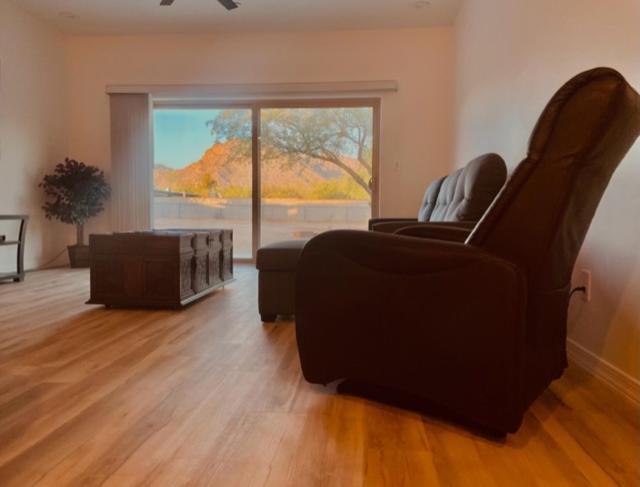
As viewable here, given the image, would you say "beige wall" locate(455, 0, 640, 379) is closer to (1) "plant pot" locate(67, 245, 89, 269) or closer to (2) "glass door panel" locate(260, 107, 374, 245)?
(2) "glass door panel" locate(260, 107, 374, 245)

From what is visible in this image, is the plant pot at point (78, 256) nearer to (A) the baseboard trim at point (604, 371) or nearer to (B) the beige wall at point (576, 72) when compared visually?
(B) the beige wall at point (576, 72)

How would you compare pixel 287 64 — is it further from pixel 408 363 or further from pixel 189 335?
pixel 408 363

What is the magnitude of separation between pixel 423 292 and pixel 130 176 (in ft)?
16.4

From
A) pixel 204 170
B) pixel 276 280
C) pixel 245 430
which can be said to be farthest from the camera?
pixel 204 170

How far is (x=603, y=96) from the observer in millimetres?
1116

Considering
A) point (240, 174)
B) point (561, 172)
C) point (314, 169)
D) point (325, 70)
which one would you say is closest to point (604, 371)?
point (561, 172)

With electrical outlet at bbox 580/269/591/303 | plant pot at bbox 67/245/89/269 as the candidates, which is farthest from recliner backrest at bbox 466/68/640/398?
plant pot at bbox 67/245/89/269

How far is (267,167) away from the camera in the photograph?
564 centimetres

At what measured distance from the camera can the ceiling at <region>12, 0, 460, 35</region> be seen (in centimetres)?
458

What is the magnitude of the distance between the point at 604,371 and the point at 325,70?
4.46 m

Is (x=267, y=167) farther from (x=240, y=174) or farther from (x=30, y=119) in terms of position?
(x=30, y=119)

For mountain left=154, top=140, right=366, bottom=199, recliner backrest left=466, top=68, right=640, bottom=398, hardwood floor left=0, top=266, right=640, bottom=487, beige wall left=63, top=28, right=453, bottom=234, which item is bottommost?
hardwood floor left=0, top=266, right=640, bottom=487

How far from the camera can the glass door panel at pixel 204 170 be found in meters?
5.67

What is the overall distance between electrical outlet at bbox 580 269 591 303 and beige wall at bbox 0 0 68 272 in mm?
5071
